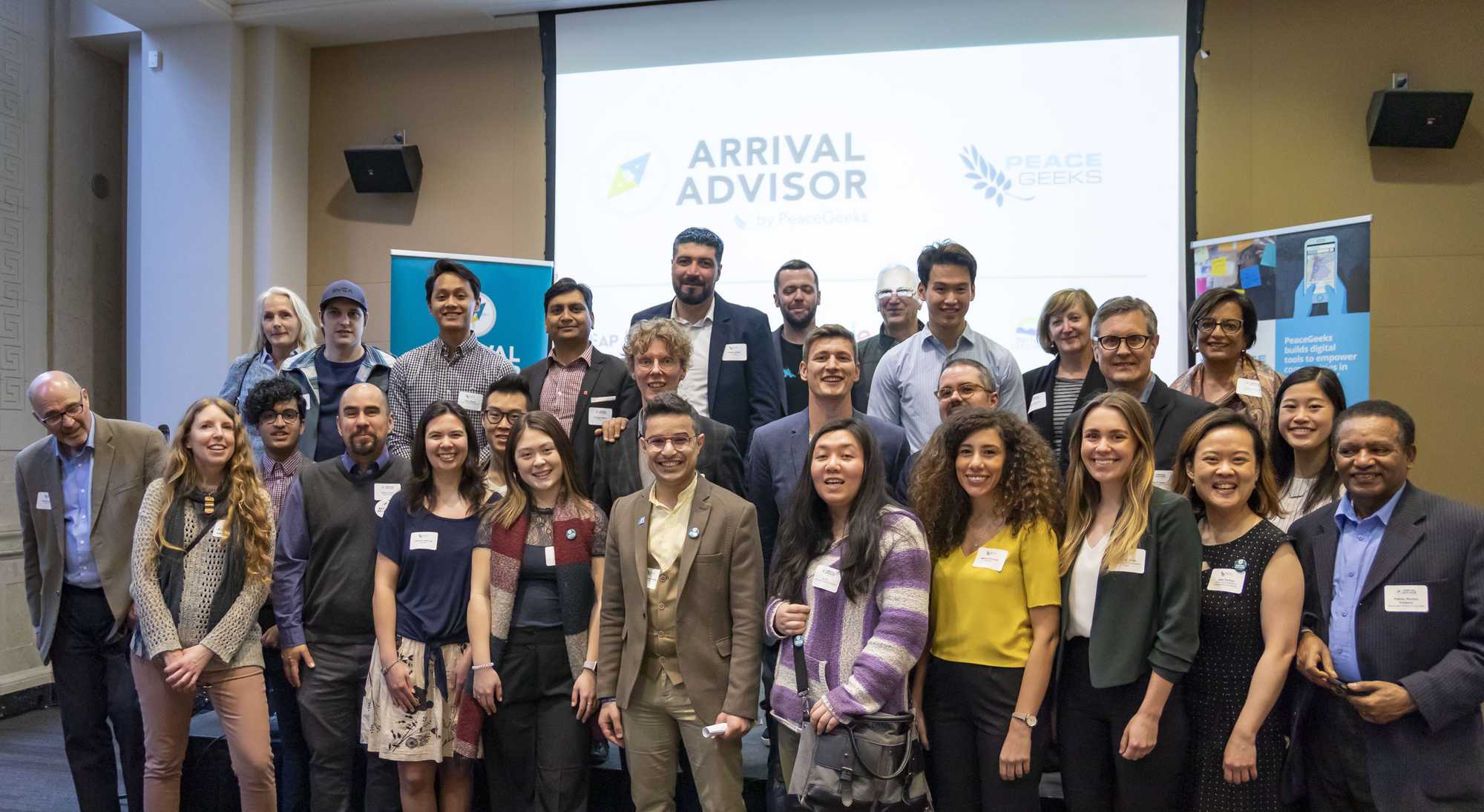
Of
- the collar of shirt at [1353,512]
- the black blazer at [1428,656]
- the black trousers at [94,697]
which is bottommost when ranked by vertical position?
the black trousers at [94,697]

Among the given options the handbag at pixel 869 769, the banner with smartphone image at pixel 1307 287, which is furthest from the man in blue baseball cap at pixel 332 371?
the banner with smartphone image at pixel 1307 287

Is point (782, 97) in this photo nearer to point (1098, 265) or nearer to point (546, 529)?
point (1098, 265)

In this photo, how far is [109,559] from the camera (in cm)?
314

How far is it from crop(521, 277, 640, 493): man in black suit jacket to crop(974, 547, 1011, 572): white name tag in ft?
4.58

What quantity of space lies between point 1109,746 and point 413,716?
1864 millimetres

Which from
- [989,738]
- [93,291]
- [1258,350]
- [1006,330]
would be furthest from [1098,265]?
[93,291]

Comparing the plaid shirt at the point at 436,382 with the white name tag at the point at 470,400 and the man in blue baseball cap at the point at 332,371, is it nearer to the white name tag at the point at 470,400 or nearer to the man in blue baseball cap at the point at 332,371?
the white name tag at the point at 470,400

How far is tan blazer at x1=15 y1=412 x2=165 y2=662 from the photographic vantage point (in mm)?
3139

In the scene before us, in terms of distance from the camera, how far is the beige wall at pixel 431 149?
5.84 metres

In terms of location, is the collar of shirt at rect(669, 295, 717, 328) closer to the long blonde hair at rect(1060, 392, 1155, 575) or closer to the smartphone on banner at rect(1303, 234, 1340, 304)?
the long blonde hair at rect(1060, 392, 1155, 575)

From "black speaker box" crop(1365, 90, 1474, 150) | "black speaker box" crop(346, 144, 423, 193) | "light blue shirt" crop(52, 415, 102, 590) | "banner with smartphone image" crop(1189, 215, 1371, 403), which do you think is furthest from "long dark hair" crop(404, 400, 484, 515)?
"black speaker box" crop(1365, 90, 1474, 150)

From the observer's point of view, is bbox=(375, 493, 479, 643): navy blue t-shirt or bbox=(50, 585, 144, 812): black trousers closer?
bbox=(375, 493, 479, 643): navy blue t-shirt

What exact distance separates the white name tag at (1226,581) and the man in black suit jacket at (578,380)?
185 cm

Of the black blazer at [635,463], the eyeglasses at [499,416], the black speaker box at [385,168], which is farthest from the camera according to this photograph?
the black speaker box at [385,168]
